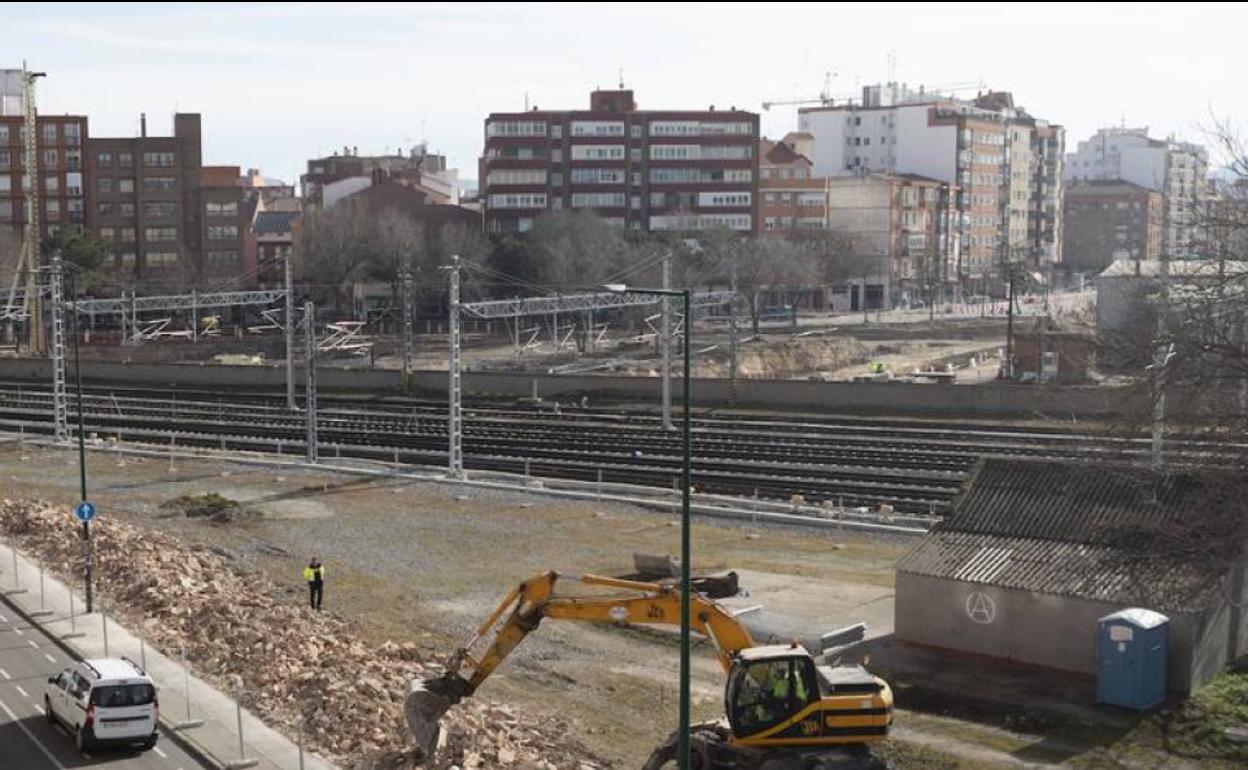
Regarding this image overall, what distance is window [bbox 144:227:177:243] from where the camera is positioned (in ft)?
415

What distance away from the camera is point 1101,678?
919 inches

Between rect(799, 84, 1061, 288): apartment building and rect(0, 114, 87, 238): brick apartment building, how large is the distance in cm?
7690

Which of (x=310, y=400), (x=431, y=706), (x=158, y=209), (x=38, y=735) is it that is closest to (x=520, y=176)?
(x=158, y=209)

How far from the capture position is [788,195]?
134 m

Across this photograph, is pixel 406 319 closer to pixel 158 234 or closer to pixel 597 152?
pixel 597 152

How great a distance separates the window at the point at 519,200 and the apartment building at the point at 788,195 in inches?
813

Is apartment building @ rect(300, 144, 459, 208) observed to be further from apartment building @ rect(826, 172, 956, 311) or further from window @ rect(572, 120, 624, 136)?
apartment building @ rect(826, 172, 956, 311)

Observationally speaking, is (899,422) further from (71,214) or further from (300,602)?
(71,214)

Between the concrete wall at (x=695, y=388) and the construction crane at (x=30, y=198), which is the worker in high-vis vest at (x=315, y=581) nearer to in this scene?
the concrete wall at (x=695, y=388)

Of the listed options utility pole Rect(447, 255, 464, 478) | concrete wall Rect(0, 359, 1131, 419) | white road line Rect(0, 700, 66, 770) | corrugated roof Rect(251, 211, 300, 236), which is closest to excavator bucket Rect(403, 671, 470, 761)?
white road line Rect(0, 700, 66, 770)

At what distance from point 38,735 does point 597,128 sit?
108642mm

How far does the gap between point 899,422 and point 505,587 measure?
1363 inches

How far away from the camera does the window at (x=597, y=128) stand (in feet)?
417

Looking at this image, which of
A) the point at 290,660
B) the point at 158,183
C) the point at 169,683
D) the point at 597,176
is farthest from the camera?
the point at 597,176
